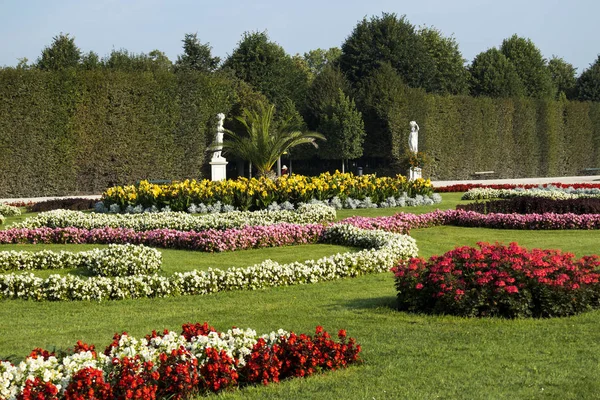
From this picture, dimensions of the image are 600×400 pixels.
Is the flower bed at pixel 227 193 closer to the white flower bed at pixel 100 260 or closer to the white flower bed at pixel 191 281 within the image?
the white flower bed at pixel 100 260

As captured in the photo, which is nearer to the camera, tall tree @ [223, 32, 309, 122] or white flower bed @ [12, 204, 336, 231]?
white flower bed @ [12, 204, 336, 231]

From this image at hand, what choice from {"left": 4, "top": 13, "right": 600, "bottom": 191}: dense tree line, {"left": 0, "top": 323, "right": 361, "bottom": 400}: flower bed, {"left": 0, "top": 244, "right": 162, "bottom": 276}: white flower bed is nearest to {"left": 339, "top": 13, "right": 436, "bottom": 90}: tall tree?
{"left": 4, "top": 13, "right": 600, "bottom": 191}: dense tree line

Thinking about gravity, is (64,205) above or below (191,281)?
above

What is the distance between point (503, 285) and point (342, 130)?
28967 millimetres

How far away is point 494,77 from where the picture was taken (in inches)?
1864

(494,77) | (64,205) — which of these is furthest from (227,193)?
(494,77)

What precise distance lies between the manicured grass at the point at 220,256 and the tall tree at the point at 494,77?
37.9m

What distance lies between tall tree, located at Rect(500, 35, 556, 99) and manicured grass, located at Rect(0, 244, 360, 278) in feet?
137

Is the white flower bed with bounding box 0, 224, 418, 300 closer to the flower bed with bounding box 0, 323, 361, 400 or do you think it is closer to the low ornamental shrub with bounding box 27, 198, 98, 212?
the flower bed with bounding box 0, 323, 361, 400

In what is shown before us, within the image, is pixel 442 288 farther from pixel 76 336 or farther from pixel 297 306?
pixel 76 336

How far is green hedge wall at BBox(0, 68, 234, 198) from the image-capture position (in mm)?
24547

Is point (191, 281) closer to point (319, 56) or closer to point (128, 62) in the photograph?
point (128, 62)

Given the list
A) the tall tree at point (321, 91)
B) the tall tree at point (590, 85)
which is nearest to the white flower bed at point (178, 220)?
the tall tree at point (321, 91)

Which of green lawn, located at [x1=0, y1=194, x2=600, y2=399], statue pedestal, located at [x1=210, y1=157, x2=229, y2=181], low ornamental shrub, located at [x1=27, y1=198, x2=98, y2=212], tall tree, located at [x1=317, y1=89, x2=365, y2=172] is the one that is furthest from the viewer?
tall tree, located at [x1=317, y1=89, x2=365, y2=172]
